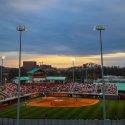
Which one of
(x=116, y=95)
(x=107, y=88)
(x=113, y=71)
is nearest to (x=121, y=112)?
(x=116, y=95)

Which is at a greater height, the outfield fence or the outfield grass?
the outfield fence

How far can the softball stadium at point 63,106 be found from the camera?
125 ft

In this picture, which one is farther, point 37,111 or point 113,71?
point 113,71

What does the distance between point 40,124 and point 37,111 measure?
18.2 m

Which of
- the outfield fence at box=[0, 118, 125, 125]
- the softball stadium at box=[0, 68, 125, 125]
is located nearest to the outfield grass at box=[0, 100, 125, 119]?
the softball stadium at box=[0, 68, 125, 125]

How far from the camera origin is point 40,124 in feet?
124

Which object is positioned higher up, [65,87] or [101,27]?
[101,27]

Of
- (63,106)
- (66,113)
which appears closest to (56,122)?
(66,113)

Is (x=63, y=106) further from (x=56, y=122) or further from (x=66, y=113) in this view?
(x=56, y=122)

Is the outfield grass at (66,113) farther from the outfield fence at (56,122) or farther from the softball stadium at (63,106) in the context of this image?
the outfield fence at (56,122)

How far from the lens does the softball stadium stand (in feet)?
125

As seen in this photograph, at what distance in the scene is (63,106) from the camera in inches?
2498

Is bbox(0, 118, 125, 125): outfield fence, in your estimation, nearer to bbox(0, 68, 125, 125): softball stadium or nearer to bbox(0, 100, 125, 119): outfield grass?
bbox(0, 68, 125, 125): softball stadium

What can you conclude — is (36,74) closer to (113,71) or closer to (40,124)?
(40,124)
